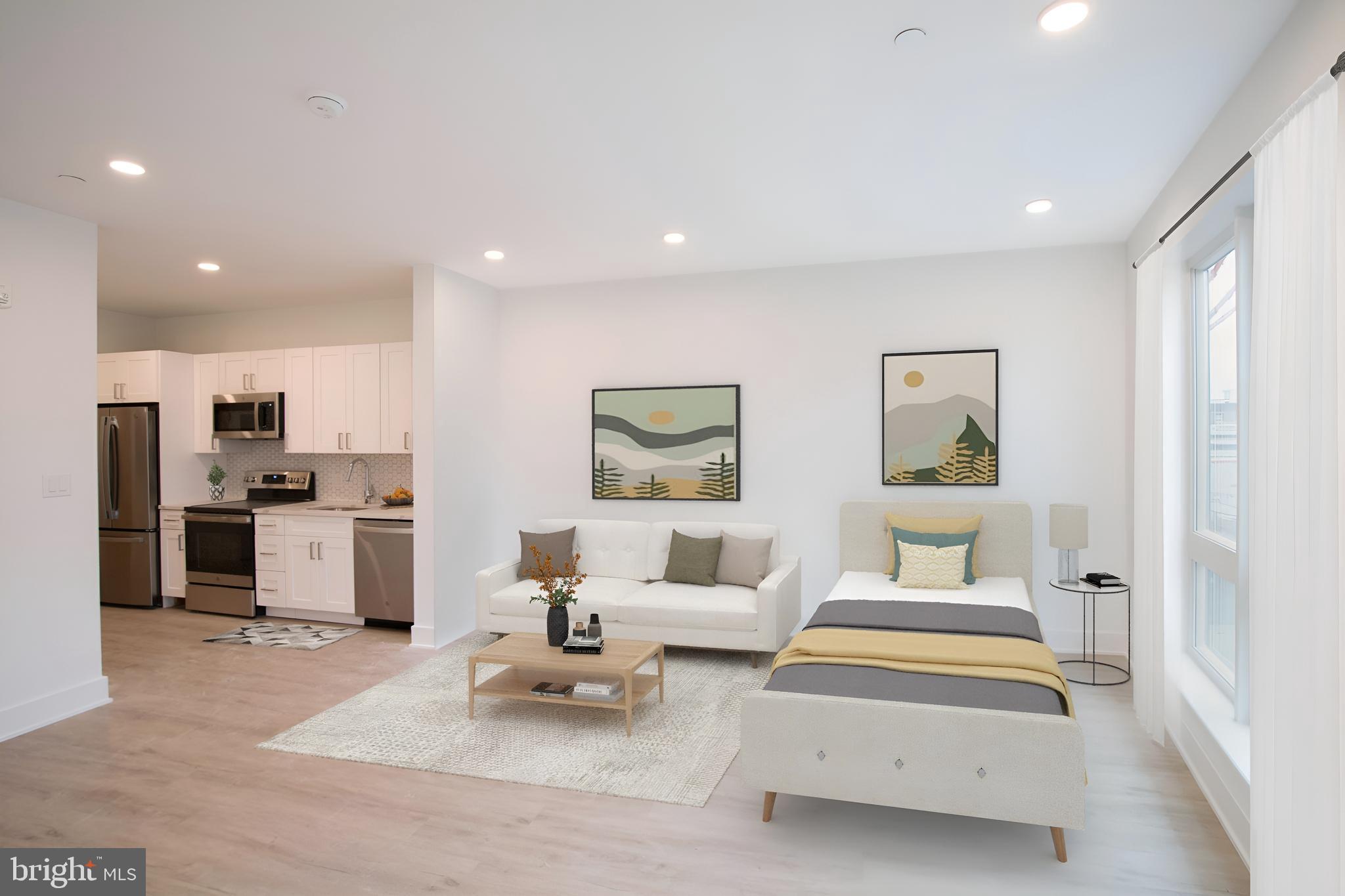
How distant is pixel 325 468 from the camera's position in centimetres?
682

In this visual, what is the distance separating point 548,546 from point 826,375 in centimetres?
241

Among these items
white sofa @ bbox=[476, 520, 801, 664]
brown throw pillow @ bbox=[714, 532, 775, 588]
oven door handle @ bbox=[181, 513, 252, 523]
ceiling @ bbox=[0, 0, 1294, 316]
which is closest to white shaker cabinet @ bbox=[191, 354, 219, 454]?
oven door handle @ bbox=[181, 513, 252, 523]

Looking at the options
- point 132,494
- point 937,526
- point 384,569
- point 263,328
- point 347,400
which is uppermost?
point 263,328

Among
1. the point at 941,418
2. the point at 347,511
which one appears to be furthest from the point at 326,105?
the point at 941,418

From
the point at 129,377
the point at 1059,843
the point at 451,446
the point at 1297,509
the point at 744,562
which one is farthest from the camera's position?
the point at 129,377

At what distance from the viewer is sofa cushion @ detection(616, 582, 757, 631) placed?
4707 millimetres

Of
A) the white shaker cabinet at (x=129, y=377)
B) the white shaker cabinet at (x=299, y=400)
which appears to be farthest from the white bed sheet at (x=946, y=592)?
the white shaker cabinet at (x=129, y=377)

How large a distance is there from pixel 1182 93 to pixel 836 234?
2085 mm

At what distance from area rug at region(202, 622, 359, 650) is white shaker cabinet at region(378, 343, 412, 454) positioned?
1.48 metres

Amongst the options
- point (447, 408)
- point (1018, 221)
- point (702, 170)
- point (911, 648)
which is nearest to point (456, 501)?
point (447, 408)

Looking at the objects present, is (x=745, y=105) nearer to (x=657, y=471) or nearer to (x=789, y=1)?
(x=789, y=1)

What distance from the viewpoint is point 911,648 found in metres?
3.28

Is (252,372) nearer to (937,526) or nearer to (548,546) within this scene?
(548,546)

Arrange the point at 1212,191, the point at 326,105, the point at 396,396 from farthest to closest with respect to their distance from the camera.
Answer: the point at 396,396
the point at 1212,191
the point at 326,105
